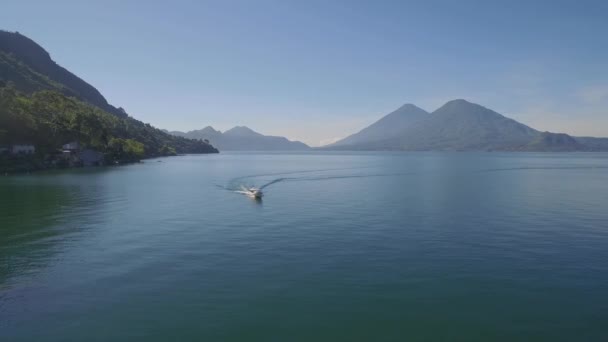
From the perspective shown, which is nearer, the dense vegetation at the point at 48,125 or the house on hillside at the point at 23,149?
the house on hillside at the point at 23,149

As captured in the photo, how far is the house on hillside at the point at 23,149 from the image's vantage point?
310 ft

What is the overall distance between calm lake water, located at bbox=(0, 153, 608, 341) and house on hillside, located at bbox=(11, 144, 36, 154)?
65615mm

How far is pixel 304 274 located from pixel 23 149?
348ft

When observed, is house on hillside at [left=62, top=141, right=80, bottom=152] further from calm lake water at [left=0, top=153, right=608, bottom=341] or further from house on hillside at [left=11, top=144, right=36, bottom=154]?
calm lake water at [left=0, top=153, right=608, bottom=341]

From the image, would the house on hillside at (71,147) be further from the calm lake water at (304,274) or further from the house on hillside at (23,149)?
the calm lake water at (304,274)

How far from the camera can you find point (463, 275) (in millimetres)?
20938

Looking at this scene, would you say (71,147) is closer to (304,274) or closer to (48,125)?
(48,125)

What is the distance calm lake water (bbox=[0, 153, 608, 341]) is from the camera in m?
15.1

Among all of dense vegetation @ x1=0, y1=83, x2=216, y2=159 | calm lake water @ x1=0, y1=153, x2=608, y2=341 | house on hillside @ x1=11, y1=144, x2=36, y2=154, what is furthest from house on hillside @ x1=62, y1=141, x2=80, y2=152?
calm lake water @ x1=0, y1=153, x2=608, y2=341

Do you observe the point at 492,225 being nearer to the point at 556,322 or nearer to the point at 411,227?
the point at 411,227

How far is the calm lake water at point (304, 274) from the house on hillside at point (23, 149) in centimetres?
6561

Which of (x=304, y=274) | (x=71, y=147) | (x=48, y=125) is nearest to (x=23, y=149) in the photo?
(x=71, y=147)

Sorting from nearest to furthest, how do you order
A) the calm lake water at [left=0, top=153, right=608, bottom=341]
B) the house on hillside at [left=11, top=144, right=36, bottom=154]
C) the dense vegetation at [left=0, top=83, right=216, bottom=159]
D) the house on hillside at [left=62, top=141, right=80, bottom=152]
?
1. the calm lake water at [left=0, top=153, right=608, bottom=341]
2. the house on hillside at [left=11, top=144, right=36, bottom=154]
3. the dense vegetation at [left=0, top=83, right=216, bottom=159]
4. the house on hillside at [left=62, top=141, right=80, bottom=152]

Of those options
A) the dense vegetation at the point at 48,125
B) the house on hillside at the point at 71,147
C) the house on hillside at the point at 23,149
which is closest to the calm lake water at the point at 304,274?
the house on hillside at the point at 23,149
